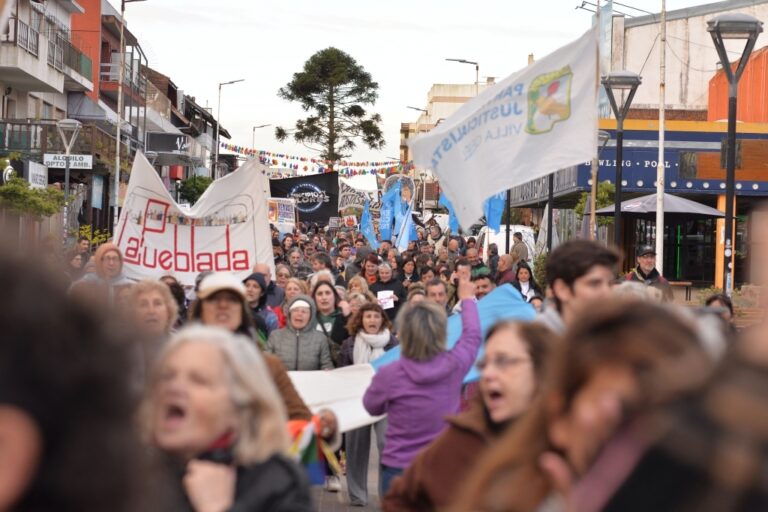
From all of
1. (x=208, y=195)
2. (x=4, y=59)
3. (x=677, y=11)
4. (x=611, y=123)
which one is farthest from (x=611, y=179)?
(x=208, y=195)

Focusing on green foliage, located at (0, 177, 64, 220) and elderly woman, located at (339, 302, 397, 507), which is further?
green foliage, located at (0, 177, 64, 220)

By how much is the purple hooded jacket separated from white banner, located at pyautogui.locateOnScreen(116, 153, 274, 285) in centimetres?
626

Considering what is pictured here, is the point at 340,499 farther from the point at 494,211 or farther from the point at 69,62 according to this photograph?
the point at 69,62

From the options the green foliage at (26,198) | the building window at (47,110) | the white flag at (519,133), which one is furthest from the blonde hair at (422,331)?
the building window at (47,110)

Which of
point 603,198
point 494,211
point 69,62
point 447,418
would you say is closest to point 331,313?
point 447,418

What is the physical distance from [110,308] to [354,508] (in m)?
9.33

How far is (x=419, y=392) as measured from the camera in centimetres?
748

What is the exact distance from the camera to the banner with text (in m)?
48.2

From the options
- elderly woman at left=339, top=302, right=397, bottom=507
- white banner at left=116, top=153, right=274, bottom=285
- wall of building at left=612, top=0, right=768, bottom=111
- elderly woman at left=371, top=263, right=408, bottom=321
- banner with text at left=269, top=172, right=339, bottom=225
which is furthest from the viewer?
wall of building at left=612, top=0, right=768, bottom=111

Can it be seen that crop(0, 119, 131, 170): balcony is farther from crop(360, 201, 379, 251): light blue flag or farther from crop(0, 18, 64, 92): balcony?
crop(360, 201, 379, 251): light blue flag

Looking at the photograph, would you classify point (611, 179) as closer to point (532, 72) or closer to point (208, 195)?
point (208, 195)

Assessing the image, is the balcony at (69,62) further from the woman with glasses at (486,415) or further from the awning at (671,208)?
the woman with glasses at (486,415)

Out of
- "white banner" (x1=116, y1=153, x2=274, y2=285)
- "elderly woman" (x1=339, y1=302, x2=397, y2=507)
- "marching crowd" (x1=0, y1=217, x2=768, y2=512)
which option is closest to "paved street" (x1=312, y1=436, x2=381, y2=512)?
"elderly woman" (x1=339, y1=302, x2=397, y2=507)

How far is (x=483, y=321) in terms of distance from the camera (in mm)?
8430
